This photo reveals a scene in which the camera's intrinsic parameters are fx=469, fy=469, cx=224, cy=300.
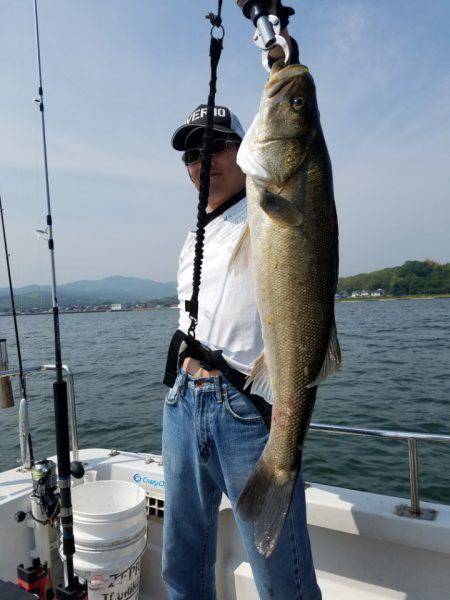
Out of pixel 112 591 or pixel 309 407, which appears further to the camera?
pixel 112 591

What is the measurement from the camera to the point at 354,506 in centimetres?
308

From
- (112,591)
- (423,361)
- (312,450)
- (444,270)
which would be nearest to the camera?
(112,591)

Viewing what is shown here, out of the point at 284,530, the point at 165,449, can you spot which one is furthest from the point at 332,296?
the point at 165,449

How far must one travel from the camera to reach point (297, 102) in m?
1.70

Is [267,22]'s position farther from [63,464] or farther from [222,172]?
[63,464]

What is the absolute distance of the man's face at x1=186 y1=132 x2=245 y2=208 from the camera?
7.82 feet

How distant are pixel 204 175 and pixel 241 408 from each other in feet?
3.59

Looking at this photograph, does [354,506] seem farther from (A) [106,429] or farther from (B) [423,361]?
(B) [423,361]

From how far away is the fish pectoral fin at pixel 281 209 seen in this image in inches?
64.8

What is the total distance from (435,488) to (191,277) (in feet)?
21.6

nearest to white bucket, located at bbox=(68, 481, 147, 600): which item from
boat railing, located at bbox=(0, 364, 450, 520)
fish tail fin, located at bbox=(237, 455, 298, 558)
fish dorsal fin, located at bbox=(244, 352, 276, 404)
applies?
boat railing, located at bbox=(0, 364, 450, 520)

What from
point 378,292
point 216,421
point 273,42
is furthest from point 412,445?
point 378,292

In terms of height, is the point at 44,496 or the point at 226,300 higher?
the point at 226,300

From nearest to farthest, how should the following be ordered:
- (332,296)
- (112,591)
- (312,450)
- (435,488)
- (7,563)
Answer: (332,296) → (112,591) → (7,563) → (435,488) → (312,450)
